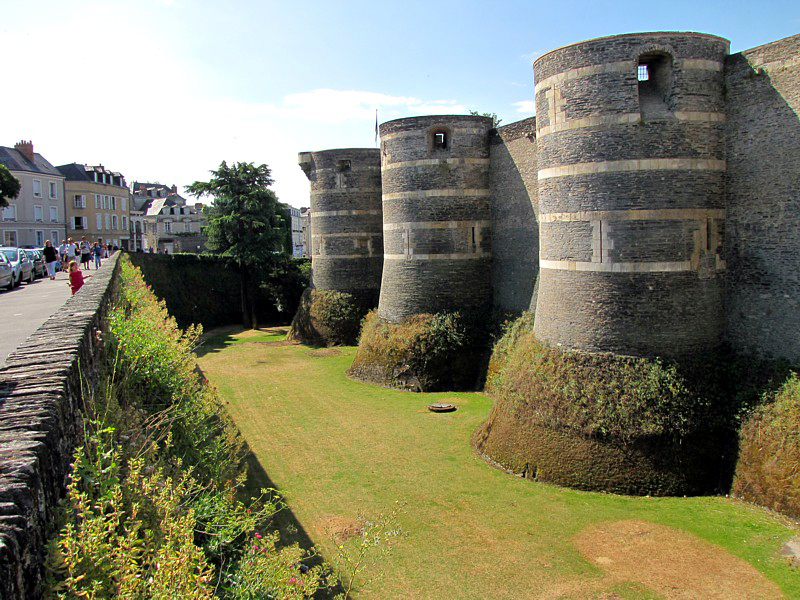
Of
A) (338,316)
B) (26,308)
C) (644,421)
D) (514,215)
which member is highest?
(514,215)

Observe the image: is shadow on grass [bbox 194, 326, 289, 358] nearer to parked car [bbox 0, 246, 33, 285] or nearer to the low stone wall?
parked car [bbox 0, 246, 33, 285]

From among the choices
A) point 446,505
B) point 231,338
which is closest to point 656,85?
point 446,505

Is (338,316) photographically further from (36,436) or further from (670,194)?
(36,436)

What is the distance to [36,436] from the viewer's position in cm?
447

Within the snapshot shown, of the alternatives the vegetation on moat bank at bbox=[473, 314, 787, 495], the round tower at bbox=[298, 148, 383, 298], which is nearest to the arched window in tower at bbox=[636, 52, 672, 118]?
the vegetation on moat bank at bbox=[473, 314, 787, 495]

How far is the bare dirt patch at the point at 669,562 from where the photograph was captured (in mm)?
10109

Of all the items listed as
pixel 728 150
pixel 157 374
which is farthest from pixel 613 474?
pixel 157 374

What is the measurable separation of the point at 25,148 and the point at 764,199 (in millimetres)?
55629

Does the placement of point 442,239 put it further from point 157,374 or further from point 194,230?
point 194,230

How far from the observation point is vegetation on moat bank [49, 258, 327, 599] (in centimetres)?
425

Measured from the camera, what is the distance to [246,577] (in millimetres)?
5746

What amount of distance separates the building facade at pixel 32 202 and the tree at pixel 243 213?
75.6 feet

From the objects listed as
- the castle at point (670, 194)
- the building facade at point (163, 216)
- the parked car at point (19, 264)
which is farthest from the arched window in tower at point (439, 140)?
the building facade at point (163, 216)

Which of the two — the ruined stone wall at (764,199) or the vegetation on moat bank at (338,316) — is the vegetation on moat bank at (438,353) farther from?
the ruined stone wall at (764,199)
